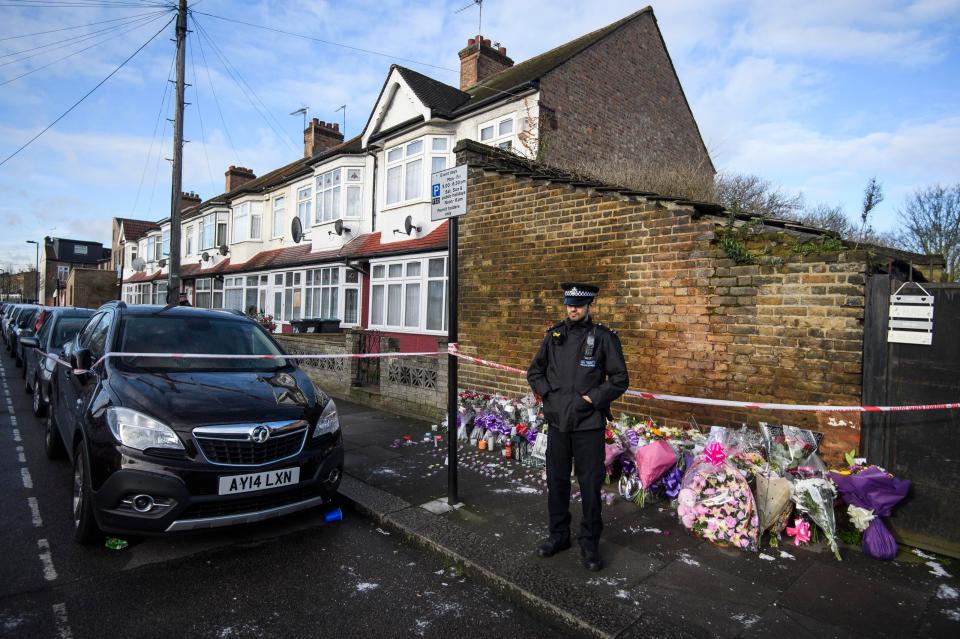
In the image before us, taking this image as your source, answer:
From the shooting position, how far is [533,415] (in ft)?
20.7

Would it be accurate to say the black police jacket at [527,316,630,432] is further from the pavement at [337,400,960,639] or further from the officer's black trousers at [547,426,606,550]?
the pavement at [337,400,960,639]

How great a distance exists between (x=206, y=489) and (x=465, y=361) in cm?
485

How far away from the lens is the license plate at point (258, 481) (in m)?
3.61

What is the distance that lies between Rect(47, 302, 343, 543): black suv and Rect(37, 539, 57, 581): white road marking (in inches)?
7.9

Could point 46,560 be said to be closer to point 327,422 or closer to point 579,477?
point 327,422

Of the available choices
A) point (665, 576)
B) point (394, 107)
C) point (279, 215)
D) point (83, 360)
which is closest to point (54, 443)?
point (83, 360)

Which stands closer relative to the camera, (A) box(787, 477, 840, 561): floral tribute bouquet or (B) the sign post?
(A) box(787, 477, 840, 561): floral tribute bouquet

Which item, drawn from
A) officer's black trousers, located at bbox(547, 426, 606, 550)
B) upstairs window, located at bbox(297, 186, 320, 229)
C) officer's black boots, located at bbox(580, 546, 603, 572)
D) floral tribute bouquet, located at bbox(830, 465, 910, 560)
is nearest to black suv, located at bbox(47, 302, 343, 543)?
officer's black trousers, located at bbox(547, 426, 606, 550)

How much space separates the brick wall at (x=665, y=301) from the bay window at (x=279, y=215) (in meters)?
17.8

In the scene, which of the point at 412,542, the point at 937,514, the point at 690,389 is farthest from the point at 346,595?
the point at 937,514

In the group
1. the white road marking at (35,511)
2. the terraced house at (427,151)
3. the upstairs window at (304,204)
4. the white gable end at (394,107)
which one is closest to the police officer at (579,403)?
the white road marking at (35,511)

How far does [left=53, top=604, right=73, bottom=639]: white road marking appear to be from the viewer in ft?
9.41

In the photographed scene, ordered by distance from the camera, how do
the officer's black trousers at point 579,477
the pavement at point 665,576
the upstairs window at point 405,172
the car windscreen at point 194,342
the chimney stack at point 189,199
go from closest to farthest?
the pavement at point 665,576 → the officer's black trousers at point 579,477 → the car windscreen at point 194,342 → the upstairs window at point 405,172 → the chimney stack at point 189,199

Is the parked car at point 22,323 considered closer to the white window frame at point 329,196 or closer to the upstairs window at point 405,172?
the white window frame at point 329,196
